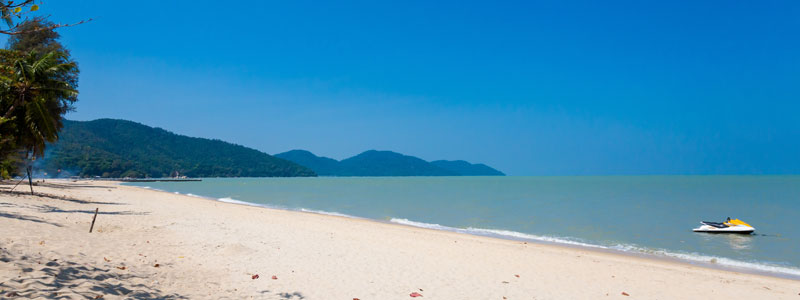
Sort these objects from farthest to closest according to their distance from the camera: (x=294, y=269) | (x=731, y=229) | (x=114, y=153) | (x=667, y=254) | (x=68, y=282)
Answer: (x=114, y=153) < (x=731, y=229) < (x=667, y=254) < (x=294, y=269) < (x=68, y=282)

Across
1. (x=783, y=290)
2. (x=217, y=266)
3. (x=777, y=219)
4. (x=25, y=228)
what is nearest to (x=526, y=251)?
(x=783, y=290)

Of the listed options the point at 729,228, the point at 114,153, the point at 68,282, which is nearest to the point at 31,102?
the point at 68,282

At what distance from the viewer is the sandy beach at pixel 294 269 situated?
754 centimetres

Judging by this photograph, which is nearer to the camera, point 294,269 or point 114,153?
point 294,269

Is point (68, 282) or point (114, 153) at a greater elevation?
point (114, 153)

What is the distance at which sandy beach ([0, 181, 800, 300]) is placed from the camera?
7539 mm

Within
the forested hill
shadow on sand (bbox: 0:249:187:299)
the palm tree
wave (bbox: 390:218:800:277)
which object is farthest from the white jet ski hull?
the forested hill

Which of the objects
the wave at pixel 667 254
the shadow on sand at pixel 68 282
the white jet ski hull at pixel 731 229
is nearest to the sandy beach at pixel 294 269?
the shadow on sand at pixel 68 282

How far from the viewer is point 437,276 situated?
10305 mm

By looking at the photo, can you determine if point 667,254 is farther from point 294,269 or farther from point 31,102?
point 31,102

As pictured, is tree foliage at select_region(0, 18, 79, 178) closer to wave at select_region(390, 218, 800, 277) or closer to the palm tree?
the palm tree

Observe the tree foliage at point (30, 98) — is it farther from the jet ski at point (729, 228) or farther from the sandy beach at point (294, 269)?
the jet ski at point (729, 228)

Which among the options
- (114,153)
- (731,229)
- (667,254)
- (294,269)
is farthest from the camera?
(114,153)

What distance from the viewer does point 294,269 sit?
10148 millimetres
